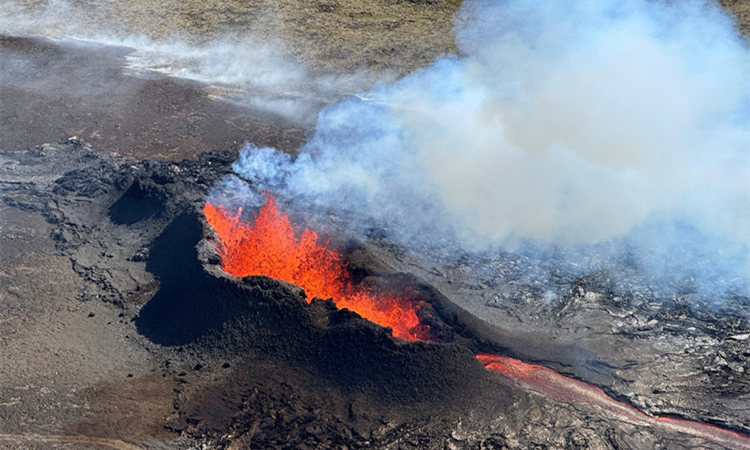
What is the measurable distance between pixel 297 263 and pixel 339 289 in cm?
110

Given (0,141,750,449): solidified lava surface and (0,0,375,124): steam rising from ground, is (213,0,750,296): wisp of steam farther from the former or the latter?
(0,0,375,124): steam rising from ground

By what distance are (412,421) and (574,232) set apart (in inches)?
317

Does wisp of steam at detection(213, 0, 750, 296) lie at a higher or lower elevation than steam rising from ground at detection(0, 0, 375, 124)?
higher

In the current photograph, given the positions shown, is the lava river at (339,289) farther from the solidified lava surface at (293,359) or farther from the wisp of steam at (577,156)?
the wisp of steam at (577,156)

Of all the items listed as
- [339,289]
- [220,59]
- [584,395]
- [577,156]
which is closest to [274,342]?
[339,289]

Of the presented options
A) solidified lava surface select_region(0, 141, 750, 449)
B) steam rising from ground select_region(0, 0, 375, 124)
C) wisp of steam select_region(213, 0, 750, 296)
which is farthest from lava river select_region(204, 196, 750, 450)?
steam rising from ground select_region(0, 0, 375, 124)

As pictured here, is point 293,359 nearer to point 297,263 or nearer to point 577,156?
point 297,263

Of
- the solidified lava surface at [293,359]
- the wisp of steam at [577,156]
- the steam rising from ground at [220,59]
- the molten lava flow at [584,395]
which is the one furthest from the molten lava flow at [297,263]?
the steam rising from ground at [220,59]

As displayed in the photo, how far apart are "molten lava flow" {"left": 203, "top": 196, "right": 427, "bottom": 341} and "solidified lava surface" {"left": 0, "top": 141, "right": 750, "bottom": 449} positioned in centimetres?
38

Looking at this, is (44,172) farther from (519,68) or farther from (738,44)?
(738,44)

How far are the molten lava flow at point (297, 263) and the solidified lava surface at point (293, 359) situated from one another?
0.38 metres

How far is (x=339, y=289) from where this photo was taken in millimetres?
14719

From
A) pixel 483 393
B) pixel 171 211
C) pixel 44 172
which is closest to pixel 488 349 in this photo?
pixel 483 393

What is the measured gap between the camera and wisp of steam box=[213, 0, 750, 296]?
1727 centimetres
